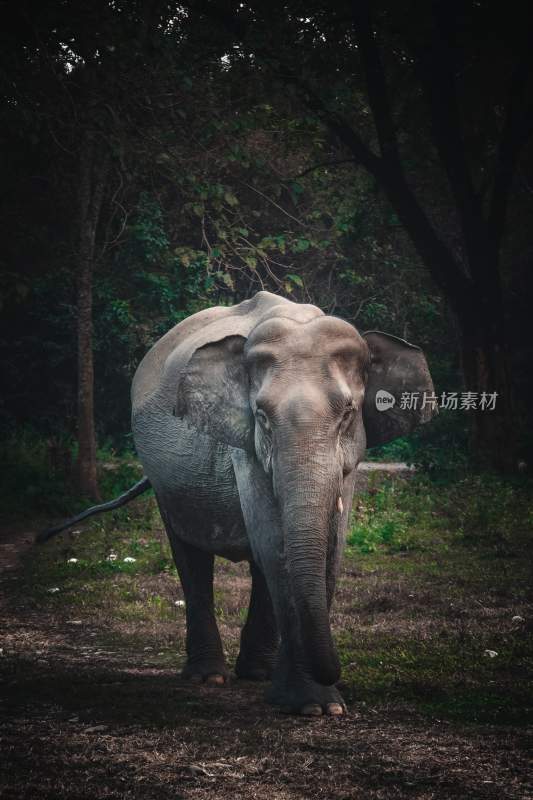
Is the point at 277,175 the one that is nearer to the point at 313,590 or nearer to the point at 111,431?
the point at 111,431

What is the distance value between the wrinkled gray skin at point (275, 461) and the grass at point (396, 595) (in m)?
0.68

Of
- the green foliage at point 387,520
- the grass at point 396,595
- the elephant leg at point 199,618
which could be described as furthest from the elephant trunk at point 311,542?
the green foliage at point 387,520

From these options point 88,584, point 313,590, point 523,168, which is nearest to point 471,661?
point 313,590

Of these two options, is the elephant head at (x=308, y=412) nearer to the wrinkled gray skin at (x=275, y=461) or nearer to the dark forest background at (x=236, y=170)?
the wrinkled gray skin at (x=275, y=461)

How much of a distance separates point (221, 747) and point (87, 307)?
37.6 ft

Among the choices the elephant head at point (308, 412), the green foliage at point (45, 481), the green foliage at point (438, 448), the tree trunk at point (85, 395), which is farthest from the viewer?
the green foliage at point (438, 448)

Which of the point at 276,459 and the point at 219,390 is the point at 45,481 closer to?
the point at 219,390

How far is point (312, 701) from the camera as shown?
5.58 m

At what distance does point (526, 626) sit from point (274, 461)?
333 centimetres

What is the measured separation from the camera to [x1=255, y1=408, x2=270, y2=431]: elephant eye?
5.56 metres

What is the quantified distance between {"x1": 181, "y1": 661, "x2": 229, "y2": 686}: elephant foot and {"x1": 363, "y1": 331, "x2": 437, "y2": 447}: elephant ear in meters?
1.80

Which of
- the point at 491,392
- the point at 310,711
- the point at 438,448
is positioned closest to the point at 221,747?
the point at 310,711

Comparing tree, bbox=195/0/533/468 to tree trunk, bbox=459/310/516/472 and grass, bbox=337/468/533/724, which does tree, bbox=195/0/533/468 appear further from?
grass, bbox=337/468/533/724

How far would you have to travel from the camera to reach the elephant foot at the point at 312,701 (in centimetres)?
556
